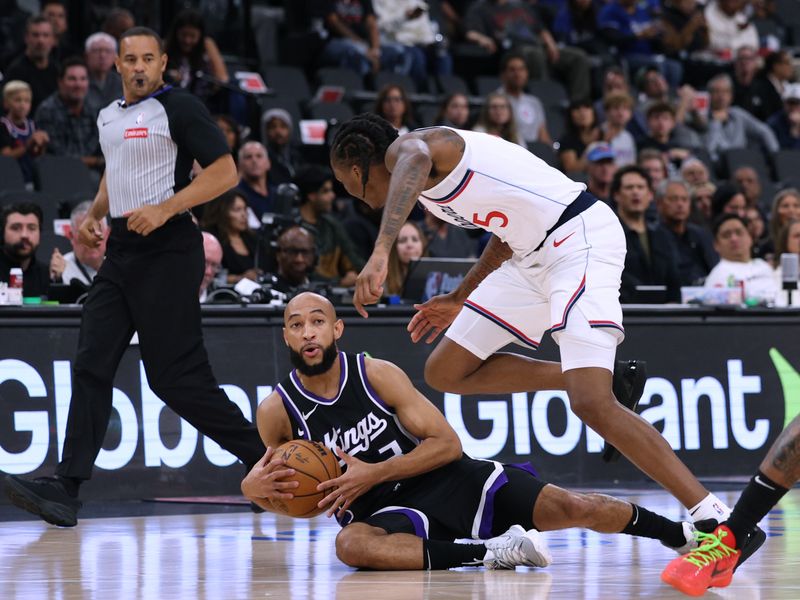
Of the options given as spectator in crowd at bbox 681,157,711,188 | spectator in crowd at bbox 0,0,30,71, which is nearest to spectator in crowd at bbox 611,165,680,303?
spectator in crowd at bbox 681,157,711,188

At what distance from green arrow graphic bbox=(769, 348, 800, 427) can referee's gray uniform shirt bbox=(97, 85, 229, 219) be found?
176 inches

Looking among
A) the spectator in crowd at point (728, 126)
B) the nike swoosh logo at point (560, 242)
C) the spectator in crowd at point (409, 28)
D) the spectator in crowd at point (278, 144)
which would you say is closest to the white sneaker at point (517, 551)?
the nike swoosh logo at point (560, 242)

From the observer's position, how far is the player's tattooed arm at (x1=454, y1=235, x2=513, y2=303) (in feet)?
20.1

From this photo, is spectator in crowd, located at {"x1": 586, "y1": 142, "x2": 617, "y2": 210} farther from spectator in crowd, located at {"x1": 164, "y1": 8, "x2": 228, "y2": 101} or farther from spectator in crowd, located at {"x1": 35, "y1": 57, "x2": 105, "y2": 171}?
spectator in crowd, located at {"x1": 35, "y1": 57, "x2": 105, "y2": 171}

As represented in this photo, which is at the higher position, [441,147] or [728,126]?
[728,126]

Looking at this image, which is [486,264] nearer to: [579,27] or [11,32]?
[11,32]

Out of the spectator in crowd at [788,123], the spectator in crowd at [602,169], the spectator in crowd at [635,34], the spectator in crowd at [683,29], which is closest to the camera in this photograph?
the spectator in crowd at [602,169]

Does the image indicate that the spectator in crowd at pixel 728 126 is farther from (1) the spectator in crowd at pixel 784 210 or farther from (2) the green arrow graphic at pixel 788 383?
(2) the green arrow graphic at pixel 788 383

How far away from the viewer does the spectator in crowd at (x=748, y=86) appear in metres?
17.5

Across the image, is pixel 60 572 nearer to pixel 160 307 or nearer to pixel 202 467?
pixel 160 307

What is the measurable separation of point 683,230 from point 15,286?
5930mm

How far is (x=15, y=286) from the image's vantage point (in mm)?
8547

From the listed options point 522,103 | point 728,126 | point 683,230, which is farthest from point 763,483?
point 728,126

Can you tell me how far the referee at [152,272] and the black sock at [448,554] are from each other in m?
1.74
